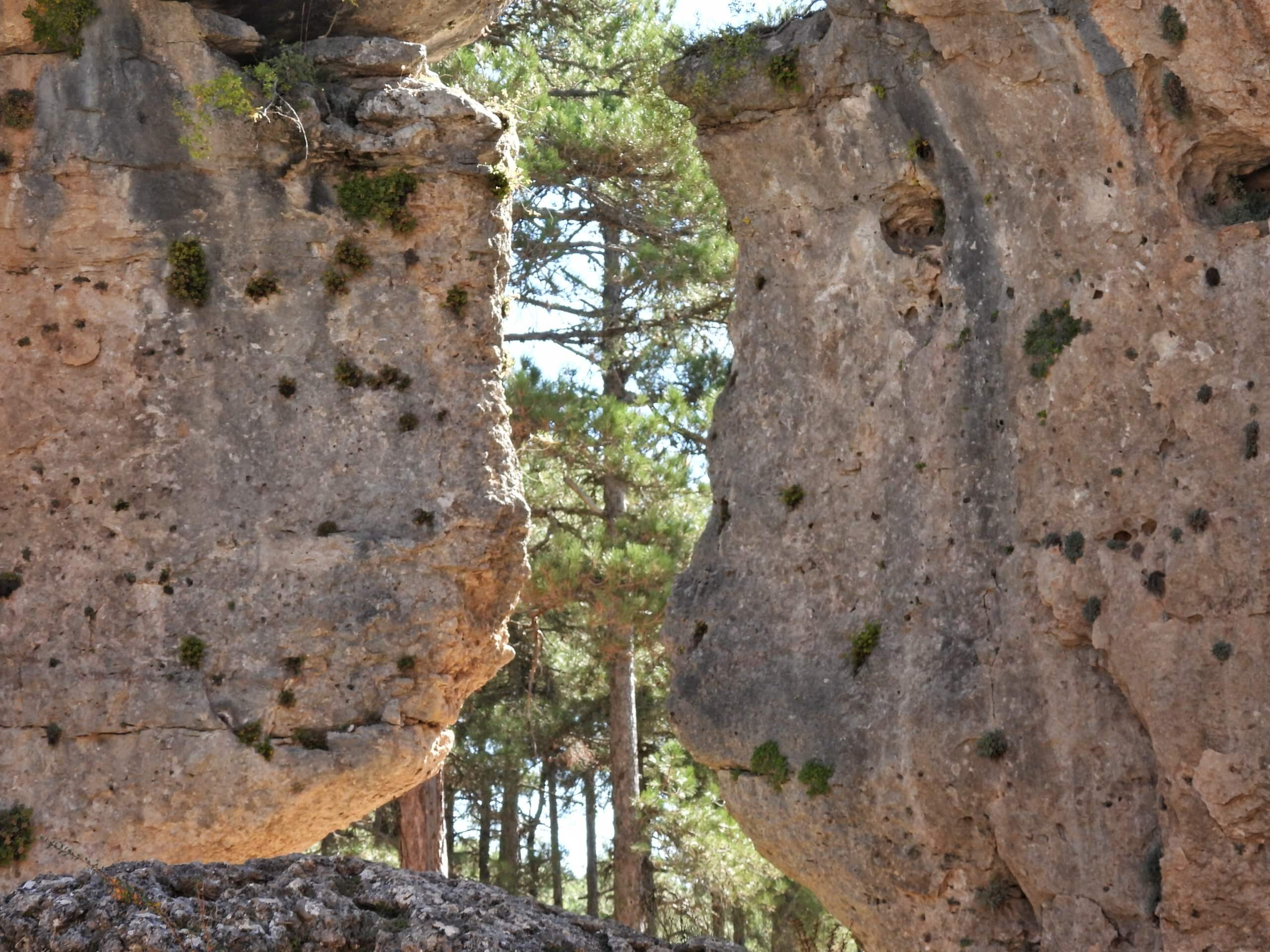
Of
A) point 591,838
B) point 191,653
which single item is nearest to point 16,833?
point 191,653

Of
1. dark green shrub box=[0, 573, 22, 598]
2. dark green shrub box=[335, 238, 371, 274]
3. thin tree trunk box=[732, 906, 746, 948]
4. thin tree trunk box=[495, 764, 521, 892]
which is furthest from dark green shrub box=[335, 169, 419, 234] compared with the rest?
thin tree trunk box=[495, 764, 521, 892]

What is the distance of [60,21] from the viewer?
1385cm

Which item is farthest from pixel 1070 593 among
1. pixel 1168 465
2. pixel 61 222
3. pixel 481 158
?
pixel 61 222

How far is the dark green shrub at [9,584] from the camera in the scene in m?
13.5

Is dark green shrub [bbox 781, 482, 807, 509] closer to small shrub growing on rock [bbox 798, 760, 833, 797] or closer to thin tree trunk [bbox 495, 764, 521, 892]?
small shrub growing on rock [bbox 798, 760, 833, 797]

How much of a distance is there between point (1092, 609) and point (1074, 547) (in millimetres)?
472

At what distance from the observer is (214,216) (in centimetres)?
1425

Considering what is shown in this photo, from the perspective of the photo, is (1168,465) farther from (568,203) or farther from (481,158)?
(568,203)

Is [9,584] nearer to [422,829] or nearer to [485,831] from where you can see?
[422,829]

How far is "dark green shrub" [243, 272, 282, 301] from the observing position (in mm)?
14242

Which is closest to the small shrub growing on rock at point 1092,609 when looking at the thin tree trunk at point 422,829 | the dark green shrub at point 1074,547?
the dark green shrub at point 1074,547

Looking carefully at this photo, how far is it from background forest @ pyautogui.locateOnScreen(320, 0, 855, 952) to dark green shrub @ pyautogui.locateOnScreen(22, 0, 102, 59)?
4506 mm

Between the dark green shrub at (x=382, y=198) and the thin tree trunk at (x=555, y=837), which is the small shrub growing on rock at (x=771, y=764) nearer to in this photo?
the dark green shrub at (x=382, y=198)

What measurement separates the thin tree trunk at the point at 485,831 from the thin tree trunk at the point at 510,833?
0.22 metres
